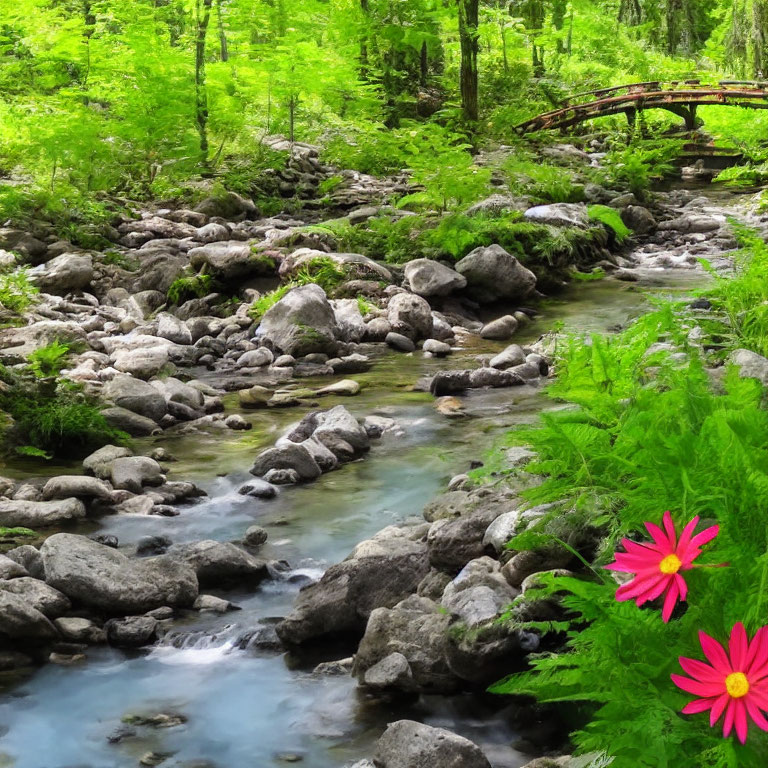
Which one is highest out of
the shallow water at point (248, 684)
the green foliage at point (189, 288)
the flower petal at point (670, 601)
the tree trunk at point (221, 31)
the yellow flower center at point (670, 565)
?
the tree trunk at point (221, 31)

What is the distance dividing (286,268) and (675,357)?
7.85 m

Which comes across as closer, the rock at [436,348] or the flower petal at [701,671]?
the flower petal at [701,671]

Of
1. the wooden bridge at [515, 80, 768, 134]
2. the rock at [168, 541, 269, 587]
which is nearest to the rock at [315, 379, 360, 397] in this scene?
the rock at [168, 541, 269, 587]

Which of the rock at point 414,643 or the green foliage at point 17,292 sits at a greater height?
the green foliage at point 17,292

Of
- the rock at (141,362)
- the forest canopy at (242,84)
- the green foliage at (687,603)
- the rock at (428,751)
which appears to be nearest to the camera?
the green foliage at (687,603)

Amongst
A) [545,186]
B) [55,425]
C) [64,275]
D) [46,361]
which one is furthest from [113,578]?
[545,186]

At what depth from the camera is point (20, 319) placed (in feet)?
34.9

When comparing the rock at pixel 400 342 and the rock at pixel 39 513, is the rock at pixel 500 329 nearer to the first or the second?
the rock at pixel 400 342

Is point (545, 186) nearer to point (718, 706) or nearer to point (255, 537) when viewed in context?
point (255, 537)

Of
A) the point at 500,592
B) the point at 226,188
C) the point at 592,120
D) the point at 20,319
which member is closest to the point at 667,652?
the point at 500,592

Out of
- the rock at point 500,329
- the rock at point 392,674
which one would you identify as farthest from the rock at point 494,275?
the rock at point 392,674

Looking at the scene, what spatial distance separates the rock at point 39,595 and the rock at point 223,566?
26.2 inches

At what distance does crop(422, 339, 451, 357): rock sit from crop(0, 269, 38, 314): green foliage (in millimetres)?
4909

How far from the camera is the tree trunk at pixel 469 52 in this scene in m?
18.2
